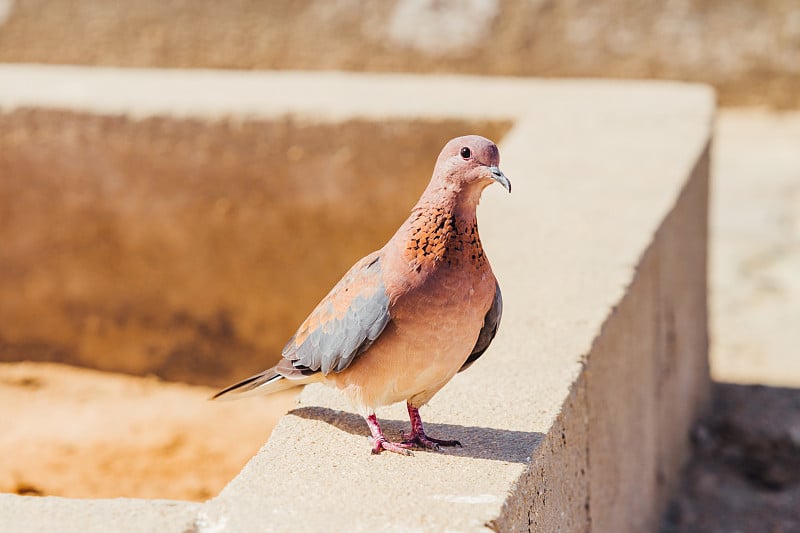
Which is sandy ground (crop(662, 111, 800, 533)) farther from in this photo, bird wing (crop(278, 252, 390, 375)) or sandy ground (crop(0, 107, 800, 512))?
bird wing (crop(278, 252, 390, 375))

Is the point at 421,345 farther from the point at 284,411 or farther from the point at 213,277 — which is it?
the point at 213,277

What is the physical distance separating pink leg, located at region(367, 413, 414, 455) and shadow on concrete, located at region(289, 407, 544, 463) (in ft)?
0.12

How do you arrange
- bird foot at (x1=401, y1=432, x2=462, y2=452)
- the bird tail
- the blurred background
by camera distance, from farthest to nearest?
the blurred background
the bird tail
bird foot at (x1=401, y1=432, x2=462, y2=452)

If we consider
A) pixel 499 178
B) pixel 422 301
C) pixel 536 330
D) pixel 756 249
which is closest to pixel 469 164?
pixel 499 178

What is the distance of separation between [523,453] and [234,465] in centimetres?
248

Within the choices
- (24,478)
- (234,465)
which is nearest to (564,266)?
(234,465)

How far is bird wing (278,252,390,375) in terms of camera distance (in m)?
2.22

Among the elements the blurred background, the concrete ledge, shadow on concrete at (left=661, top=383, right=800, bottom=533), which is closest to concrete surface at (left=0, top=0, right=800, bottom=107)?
the blurred background

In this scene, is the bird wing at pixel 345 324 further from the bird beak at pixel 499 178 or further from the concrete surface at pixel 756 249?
the concrete surface at pixel 756 249

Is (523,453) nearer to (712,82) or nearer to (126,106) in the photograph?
(126,106)

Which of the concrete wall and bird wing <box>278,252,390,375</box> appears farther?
the concrete wall

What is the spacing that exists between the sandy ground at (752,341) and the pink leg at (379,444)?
1951mm

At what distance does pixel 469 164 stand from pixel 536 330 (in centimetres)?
92

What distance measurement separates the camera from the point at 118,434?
4.89 meters
